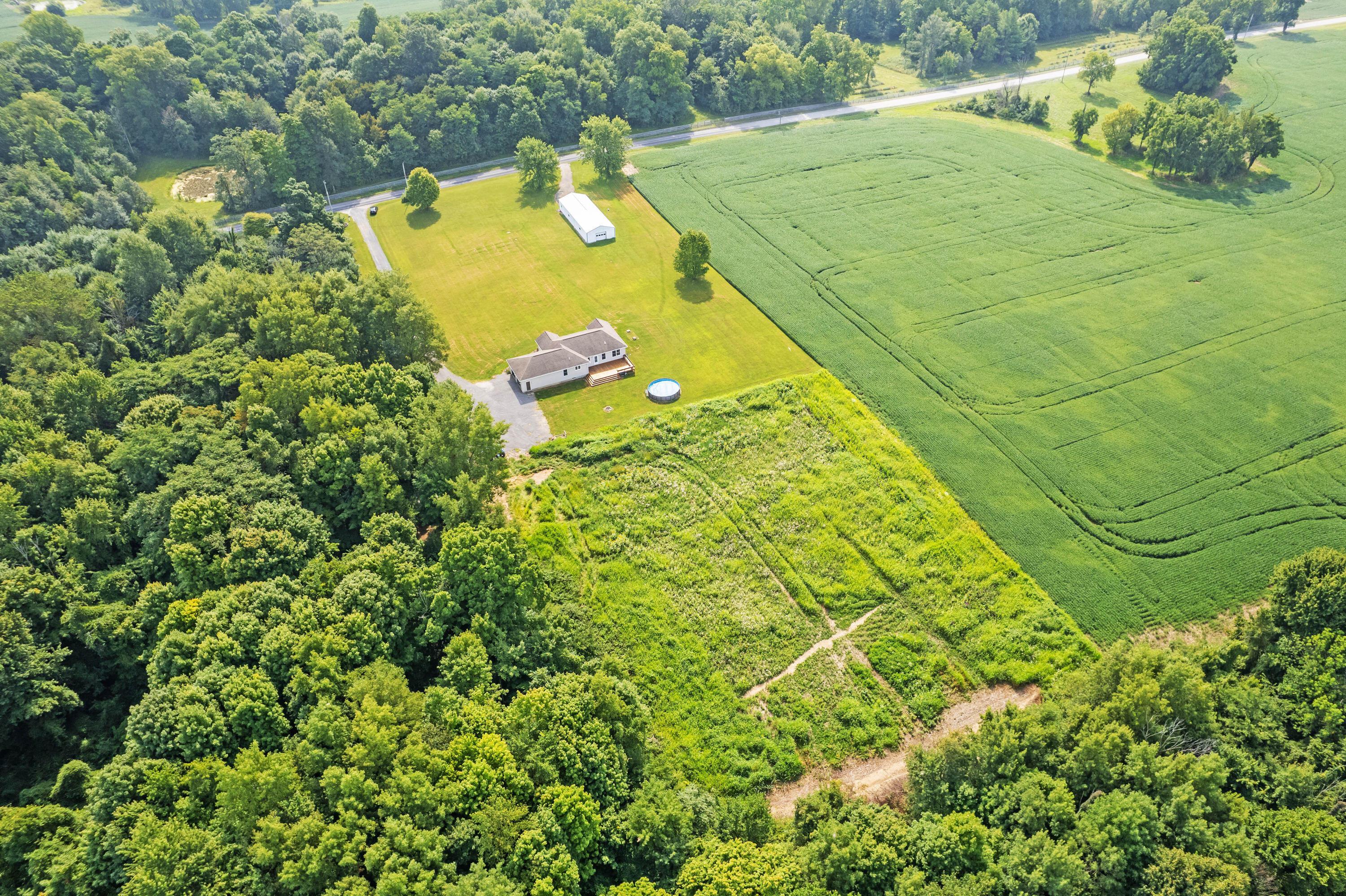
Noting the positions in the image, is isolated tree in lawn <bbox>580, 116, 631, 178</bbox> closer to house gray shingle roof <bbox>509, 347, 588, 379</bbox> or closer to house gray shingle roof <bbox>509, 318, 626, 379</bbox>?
house gray shingle roof <bbox>509, 318, 626, 379</bbox>

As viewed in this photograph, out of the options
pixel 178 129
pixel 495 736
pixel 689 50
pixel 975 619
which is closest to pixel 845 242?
pixel 975 619

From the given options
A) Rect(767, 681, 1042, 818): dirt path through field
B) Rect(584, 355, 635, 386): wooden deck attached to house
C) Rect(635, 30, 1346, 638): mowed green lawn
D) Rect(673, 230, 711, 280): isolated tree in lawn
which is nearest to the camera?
Rect(767, 681, 1042, 818): dirt path through field

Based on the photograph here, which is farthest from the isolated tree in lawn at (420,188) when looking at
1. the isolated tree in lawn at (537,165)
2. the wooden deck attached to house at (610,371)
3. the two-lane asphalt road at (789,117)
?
the wooden deck attached to house at (610,371)

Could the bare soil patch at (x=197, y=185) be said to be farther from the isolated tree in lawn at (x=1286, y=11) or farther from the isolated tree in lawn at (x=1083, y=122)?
the isolated tree in lawn at (x=1286, y=11)

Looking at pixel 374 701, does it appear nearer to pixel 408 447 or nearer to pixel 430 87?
pixel 408 447

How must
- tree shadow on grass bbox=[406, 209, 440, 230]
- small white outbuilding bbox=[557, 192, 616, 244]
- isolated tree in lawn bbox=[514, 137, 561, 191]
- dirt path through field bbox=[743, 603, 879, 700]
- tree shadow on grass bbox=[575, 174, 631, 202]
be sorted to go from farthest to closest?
tree shadow on grass bbox=[575, 174, 631, 202] → isolated tree in lawn bbox=[514, 137, 561, 191] → tree shadow on grass bbox=[406, 209, 440, 230] → small white outbuilding bbox=[557, 192, 616, 244] → dirt path through field bbox=[743, 603, 879, 700]

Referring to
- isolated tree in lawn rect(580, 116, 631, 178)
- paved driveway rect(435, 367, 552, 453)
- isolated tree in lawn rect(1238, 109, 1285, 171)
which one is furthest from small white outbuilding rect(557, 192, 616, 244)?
isolated tree in lawn rect(1238, 109, 1285, 171)
